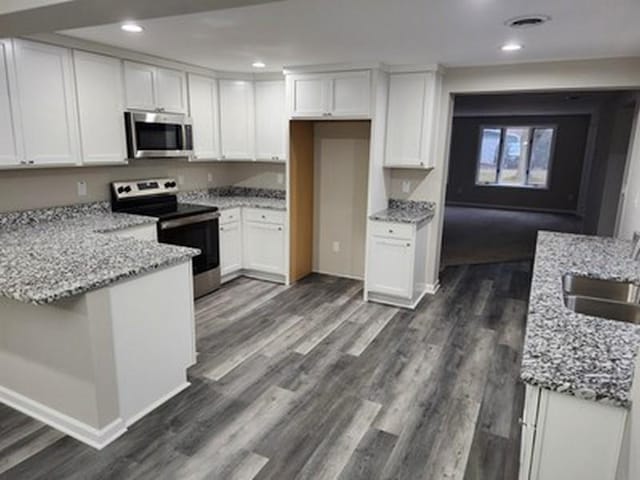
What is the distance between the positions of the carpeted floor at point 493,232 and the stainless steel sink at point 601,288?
3300 mm

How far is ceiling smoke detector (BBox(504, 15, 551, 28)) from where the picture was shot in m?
2.55

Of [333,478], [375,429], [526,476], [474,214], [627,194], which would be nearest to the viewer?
[526,476]

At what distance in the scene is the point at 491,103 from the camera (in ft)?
30.1

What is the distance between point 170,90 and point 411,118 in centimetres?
248

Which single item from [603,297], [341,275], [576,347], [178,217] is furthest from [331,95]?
[576,347]

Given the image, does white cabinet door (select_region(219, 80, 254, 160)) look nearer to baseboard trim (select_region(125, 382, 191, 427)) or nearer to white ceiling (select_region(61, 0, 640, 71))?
white ceiling (select_region(61, 0, 640, 71))

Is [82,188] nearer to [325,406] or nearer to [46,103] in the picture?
[46,103]

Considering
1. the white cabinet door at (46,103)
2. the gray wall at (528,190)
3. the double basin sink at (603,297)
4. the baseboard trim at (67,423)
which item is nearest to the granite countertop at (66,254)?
the white cabinet door at (46,103)

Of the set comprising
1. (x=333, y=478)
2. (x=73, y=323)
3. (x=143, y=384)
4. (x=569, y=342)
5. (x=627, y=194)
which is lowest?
(x=333, y=478)

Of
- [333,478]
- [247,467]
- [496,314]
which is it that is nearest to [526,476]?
[333,478]

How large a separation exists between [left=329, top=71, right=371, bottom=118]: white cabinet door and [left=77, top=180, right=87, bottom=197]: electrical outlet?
2484 mm

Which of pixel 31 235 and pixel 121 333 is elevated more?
pixel 31 235

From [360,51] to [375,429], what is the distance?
2.99m

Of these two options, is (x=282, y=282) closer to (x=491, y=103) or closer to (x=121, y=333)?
(x=121, y=333)
